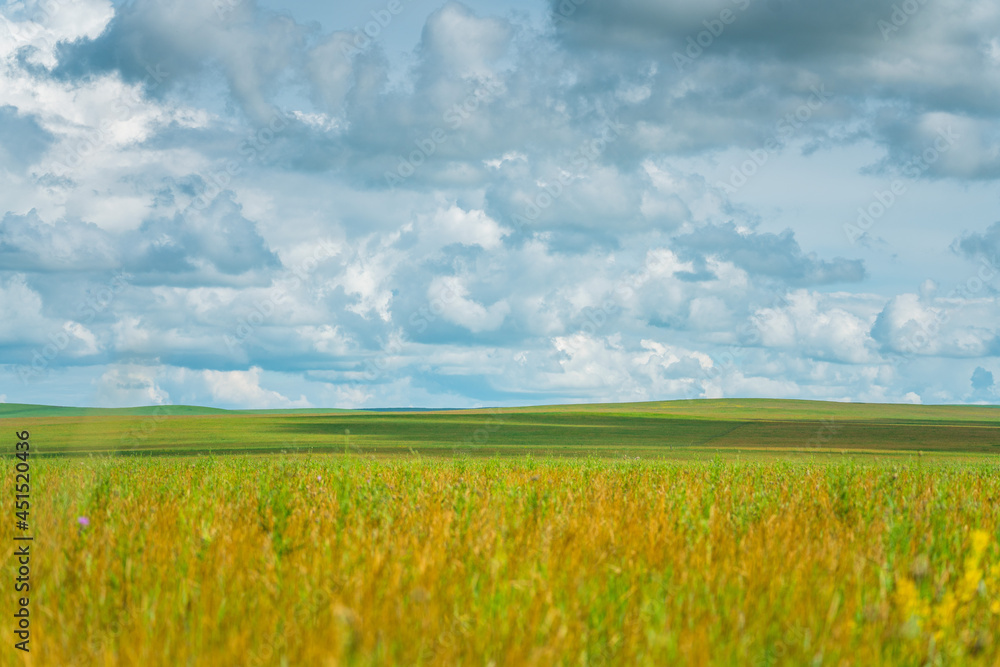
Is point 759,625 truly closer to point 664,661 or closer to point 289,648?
point 664,661

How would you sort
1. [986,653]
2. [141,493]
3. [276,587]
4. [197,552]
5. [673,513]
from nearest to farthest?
[986,653]
[276,587]
[197,552]
[673,513]
[141,493]

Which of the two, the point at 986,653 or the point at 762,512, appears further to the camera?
the point at 762,512

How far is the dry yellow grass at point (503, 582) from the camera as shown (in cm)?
374

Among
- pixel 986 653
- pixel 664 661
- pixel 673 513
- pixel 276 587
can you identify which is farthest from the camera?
pixel 673 513

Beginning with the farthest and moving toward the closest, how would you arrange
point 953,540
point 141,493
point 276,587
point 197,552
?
point 141,493
point 953,540
point 197,552
point 276,587

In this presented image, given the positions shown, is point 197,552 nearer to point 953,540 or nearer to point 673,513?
point 673,513

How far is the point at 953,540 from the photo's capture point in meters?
6.41

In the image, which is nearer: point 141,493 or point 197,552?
point 197,552

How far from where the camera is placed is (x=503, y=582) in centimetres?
466

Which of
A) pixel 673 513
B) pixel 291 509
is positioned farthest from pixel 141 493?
pixel 673 513

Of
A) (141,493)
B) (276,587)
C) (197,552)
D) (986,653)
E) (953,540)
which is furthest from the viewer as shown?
(141,493)

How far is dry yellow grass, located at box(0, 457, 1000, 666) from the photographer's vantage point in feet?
12.3

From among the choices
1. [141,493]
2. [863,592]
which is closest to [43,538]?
[141,493]

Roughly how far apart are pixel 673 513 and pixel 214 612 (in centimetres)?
447
